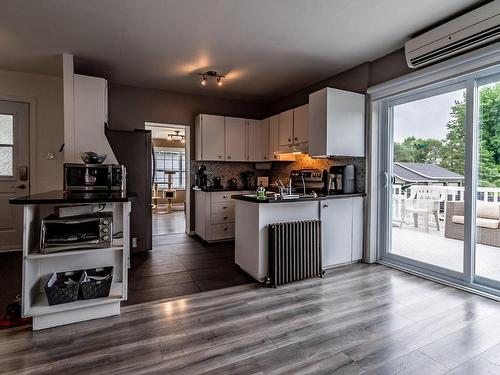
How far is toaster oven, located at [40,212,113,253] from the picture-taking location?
202 cm

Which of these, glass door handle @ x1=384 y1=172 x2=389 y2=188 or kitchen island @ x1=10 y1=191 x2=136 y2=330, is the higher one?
glass door handle @ x1=384 y1=172 x2=389 y2=188

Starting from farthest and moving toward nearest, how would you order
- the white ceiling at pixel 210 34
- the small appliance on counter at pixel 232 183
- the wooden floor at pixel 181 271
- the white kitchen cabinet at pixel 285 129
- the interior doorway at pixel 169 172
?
the interior doorway at pixel 169 172, the small appliance on counter at pixel 232 183, the white kitchen cabinet at pixel 285 129, the wooden floor at pixel 181 271, the white ceiling at pixel 210 34

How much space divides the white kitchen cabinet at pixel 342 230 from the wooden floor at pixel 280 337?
73 cm

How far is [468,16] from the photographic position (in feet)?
7.84

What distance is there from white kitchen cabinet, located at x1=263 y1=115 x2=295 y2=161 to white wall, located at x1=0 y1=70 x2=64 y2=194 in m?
3.47

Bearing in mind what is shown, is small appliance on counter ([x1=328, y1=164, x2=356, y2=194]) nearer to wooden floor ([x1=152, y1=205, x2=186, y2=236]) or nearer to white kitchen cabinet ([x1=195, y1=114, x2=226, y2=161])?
white kitchen cabinet ([x1=195, y1=114, x2=226, y2=161])

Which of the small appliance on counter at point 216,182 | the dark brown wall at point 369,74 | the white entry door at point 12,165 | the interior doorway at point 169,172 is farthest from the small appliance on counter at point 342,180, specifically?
the interior doorway at point 169,172

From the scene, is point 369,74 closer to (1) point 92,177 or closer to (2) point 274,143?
(2) point 274,143

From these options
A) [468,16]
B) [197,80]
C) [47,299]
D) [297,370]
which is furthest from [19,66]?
[468,16]

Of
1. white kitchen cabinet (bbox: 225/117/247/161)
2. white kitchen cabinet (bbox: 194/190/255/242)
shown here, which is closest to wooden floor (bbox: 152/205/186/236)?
white kitchen cabinet (bbox: 194/190/255/242)

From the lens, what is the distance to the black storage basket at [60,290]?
2.01 meters

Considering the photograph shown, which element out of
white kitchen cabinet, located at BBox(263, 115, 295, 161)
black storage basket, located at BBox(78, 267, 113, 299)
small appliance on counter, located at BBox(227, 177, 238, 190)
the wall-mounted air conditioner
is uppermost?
the wall-mounted air conditioner

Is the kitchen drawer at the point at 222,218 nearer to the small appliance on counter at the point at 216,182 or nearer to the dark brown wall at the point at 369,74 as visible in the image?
the small appliance on counter at the point at 216,182

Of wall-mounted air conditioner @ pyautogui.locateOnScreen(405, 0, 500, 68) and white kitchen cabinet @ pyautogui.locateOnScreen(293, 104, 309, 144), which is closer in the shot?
wall-mounted air conditioner @ pyautogui.locateOnScreen(405, 0, 500, 68)
